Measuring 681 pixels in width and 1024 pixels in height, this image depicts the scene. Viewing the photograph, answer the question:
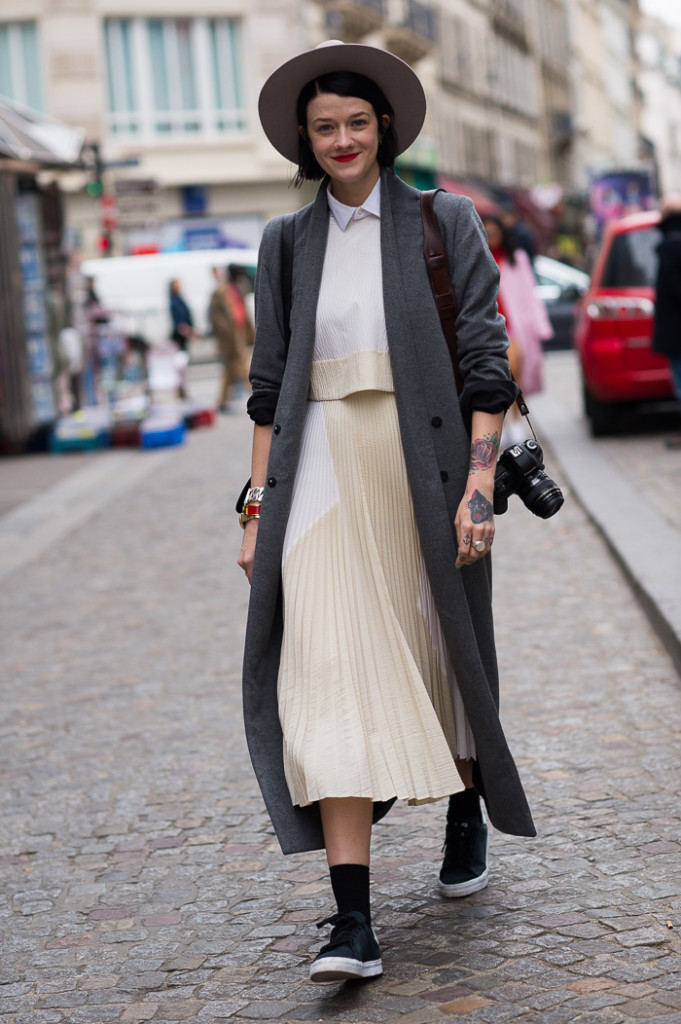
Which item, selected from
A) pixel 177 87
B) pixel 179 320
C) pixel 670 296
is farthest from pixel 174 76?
pixel 670 296

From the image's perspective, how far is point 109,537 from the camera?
34.4 feet

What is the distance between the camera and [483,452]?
A: 3.36 metres

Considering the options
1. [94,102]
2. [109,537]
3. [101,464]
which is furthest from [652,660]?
[94,102]

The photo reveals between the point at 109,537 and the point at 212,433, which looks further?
the point at 212,433

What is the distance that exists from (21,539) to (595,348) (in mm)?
4679

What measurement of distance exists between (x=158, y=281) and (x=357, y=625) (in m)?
27.7

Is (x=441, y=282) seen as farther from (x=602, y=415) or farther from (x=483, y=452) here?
(x=602, y=415)

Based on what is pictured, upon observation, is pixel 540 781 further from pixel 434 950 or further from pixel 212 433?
pixel 212 433

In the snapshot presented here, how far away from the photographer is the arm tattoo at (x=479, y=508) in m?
3.32

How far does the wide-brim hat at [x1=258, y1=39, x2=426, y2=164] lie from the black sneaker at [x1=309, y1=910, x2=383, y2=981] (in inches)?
64.8

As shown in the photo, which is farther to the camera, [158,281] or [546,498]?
[158,281]

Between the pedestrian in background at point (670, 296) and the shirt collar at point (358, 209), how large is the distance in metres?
7.81

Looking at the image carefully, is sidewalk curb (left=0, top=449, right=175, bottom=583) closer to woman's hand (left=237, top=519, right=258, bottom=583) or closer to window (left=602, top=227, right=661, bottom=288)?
window (left=602, top=227, right=661, bottom=288)

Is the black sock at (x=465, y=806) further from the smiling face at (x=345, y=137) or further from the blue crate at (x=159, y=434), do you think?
the blue crate at (x=159, y=434)
